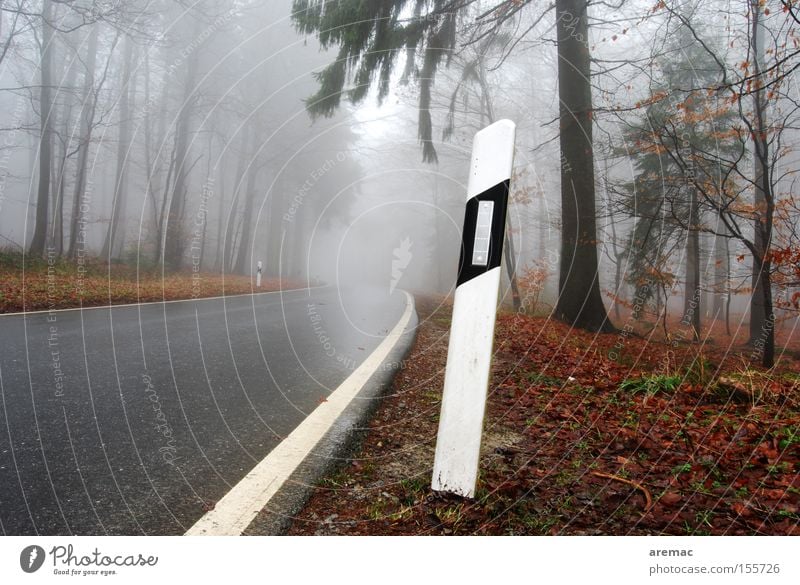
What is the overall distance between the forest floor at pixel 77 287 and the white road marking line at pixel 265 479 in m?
4.44

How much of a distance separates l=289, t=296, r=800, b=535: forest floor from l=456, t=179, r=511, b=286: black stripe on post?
0.68 m

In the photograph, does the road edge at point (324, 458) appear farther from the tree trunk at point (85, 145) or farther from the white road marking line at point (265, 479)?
the tree trunk at point (85, 145)

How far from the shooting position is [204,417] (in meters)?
2.38

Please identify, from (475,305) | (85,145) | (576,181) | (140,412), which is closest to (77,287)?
(85,145)

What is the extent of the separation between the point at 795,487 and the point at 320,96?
3282 millimetres

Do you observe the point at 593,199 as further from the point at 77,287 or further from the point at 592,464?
the point at 77,287

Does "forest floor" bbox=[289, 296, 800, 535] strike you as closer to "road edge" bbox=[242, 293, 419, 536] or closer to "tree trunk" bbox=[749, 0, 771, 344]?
"road edge" bbox=[242, 293, 419, 536]

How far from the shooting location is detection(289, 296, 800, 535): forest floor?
123 cm

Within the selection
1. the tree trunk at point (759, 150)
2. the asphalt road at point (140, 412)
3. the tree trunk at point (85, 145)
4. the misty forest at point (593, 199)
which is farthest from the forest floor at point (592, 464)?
the tree trunk at point (85, 145)

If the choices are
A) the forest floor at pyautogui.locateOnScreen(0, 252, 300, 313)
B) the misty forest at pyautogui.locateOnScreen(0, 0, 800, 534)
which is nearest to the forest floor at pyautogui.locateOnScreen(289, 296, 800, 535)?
the misty forest at pyautogui.locateOnScreen(0, 0, 800, 534)

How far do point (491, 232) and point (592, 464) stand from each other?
3.26ft

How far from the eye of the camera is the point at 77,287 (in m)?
8.57

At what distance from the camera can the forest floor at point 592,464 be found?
1.23 meters
